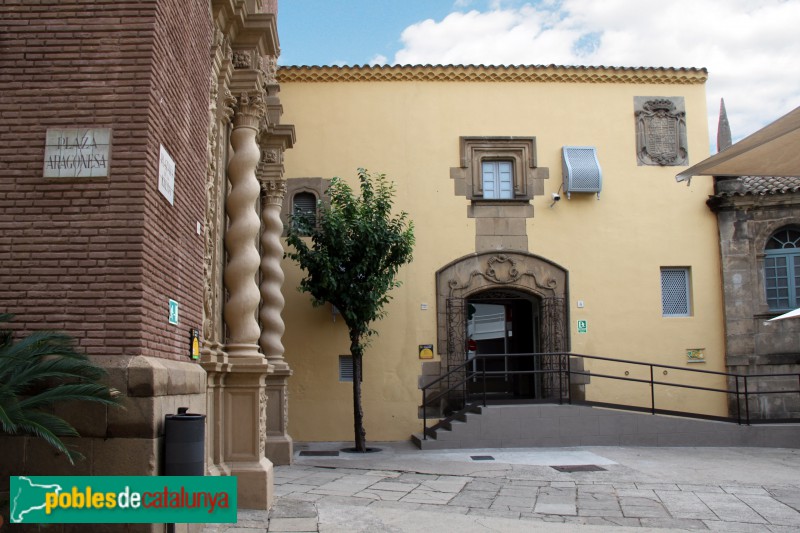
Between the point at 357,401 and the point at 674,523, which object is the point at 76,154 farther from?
the point at 357,401

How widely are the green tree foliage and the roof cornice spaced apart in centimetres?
1090

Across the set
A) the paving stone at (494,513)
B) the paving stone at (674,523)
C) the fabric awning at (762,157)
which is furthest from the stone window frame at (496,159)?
the fabric awning at (762,157)

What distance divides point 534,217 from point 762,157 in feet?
30.8

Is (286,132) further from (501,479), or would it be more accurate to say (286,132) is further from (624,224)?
(624,224)

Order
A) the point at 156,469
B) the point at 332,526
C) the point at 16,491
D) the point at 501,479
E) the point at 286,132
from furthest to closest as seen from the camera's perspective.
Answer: the point at 286,132 < the point at 501,479 < the point at 332,526 < the point at 156,469 < the point at 16,491

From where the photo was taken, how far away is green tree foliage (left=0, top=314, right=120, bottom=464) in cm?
477

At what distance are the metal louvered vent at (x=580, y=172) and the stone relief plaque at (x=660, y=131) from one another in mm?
1062

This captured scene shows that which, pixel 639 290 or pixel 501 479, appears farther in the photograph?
pixel 639 290

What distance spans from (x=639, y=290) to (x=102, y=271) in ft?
39.5

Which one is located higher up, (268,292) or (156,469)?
(268,292)

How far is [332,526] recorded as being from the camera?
22.5 ft

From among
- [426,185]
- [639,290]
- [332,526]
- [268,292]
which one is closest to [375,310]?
[268,292]

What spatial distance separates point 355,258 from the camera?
13.3m

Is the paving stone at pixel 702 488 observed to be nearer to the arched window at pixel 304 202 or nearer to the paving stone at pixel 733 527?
the paving stone at pixel 733 527
